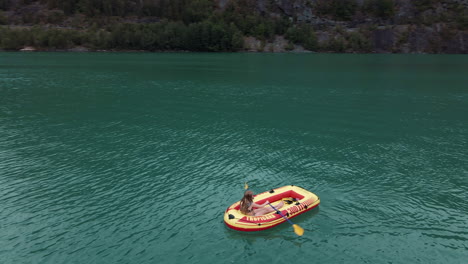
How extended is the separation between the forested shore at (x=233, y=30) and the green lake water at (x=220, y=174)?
101119 millimetres

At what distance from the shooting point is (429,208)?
24.0m

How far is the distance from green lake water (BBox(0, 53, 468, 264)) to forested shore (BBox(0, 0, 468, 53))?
101 metres

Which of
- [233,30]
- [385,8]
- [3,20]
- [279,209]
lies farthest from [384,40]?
[3,20]

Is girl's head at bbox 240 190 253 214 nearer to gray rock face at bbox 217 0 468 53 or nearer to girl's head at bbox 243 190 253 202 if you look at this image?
girl's head at bbox 243 190 253 202

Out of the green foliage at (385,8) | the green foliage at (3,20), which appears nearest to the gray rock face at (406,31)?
the green foliage at (385,8)

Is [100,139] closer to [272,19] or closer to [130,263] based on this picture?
[130,263]

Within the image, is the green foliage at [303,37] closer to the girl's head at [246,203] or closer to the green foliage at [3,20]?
the green foliage at [3,20]

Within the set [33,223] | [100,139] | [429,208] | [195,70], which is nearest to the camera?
[33,223]

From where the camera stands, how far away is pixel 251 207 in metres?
21.9

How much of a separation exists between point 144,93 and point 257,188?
4149 centimetres

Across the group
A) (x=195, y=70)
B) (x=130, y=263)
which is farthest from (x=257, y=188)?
(x=195, y=70)

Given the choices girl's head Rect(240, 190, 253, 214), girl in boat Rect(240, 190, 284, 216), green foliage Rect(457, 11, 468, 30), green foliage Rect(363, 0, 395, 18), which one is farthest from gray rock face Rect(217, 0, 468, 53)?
girl's head Rect(240, 190, 253, 214)

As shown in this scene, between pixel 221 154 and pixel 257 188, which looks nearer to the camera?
pixel 257 188

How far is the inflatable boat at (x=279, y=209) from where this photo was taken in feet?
68.7
